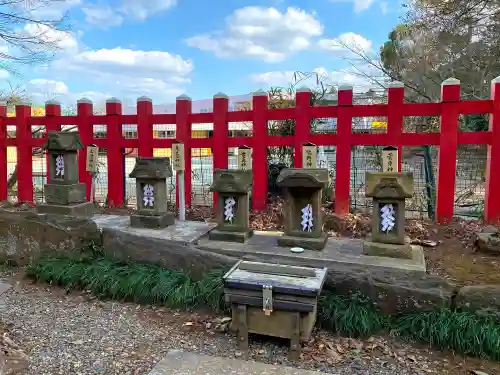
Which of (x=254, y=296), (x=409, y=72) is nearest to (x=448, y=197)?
(x=254, y=296)

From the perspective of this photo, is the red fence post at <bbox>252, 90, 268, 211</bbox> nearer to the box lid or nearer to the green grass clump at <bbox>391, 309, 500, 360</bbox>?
the box lid

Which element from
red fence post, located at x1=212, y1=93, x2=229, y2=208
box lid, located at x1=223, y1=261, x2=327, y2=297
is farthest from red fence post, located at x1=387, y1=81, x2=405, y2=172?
box lid, located at x1=223, y1=261, x2=327, y2=297

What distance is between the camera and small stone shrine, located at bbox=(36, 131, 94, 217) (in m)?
5.80

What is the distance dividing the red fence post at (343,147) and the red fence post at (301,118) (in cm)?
48

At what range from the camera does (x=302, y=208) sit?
14.8 ft

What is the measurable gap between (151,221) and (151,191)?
40cm

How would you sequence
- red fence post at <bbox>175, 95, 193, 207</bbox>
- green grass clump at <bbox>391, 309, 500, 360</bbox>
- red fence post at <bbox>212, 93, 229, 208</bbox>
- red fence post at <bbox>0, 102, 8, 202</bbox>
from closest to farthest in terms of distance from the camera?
green grass clump at <bbox>391, 309, 500, 360</bbox>, red fence post at <bbox>212, 93, 229, 208</bbox>, red fence post at <bbox>175, 95, 193, 207</bbox>, red fence post at <bbox>0, 102, 8, 202</bbox>

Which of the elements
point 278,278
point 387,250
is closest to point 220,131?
point 387,250

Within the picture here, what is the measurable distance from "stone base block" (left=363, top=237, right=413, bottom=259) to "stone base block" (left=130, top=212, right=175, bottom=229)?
265cm

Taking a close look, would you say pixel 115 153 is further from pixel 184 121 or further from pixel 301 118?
pixel 301 118

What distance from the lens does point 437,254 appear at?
472 cm

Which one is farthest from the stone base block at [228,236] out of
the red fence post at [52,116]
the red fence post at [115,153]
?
the red fence post at [52,116]

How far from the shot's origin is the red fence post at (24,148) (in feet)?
26.0

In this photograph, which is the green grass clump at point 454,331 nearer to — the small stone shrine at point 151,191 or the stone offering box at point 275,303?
the stone offering box at point 275,303
